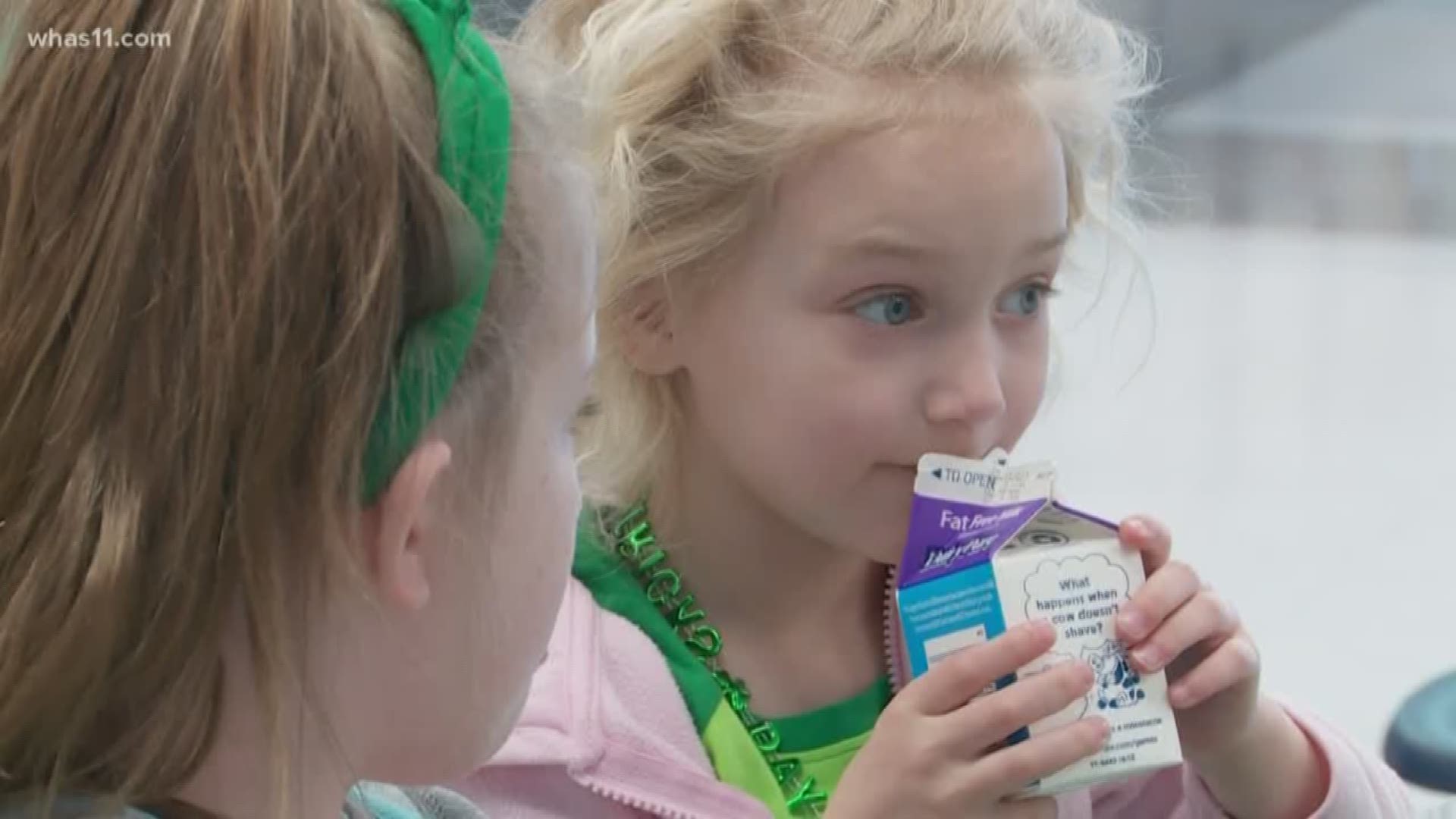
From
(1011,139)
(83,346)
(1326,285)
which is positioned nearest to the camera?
(83,346)

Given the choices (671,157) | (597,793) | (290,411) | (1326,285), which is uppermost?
(1326,285)

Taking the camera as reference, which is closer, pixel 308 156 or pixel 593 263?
pixel 308 156

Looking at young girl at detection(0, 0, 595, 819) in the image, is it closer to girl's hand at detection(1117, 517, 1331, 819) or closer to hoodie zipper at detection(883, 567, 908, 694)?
girl's hand at detection(1117, 517, 1331, 819)

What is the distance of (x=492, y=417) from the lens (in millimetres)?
619

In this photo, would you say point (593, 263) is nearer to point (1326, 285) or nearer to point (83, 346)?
point (83, 346)

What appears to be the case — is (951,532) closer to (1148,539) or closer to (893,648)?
(1148,539)

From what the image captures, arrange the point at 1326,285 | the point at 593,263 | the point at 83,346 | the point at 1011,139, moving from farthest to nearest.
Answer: the point at 1326,285 < the point at 1011,139 < the point at 593,263 < the point at 83,346

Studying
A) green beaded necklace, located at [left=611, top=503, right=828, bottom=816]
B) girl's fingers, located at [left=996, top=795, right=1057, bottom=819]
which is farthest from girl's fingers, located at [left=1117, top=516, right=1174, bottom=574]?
green beaded necklace, located at [left=611, top=503, right=828, bottom=816]

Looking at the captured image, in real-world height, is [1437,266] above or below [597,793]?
above

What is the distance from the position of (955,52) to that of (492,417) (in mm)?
403

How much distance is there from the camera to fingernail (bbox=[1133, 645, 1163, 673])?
81 centimetres

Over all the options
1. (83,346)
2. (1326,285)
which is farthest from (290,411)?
(1326,285)

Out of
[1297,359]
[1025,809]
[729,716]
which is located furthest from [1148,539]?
[1297,359]

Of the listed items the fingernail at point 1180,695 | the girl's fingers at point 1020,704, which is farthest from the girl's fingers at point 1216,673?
the girl's fingers at point 1020,704
